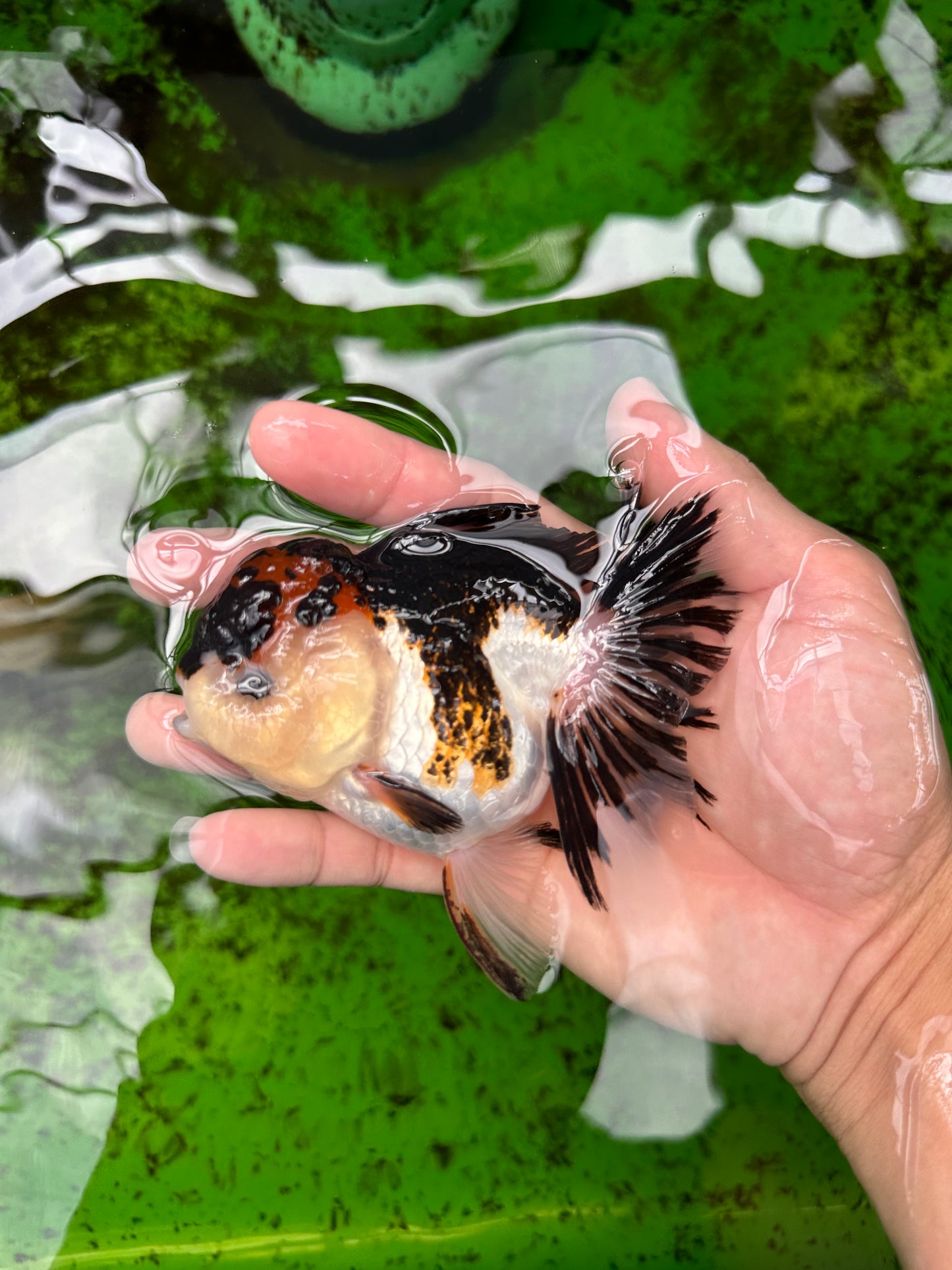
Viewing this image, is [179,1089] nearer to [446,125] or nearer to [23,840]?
[23,840]

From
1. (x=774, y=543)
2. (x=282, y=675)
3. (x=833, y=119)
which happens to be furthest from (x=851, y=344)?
(x=282, y=675)

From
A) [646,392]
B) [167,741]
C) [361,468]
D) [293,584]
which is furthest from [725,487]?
[167,741]

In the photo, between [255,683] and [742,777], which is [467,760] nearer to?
[255,683]

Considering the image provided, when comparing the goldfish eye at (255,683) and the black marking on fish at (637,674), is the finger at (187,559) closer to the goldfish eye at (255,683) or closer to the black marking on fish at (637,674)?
the goldfish eye at (255,683)

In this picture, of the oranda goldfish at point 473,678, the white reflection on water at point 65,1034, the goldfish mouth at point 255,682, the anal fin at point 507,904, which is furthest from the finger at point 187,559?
the anal fin at point 507,904

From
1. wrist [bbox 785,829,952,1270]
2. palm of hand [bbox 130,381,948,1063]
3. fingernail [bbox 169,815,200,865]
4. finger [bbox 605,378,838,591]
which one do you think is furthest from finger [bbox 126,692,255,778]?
wrist [bbox 785,829,952,1270]

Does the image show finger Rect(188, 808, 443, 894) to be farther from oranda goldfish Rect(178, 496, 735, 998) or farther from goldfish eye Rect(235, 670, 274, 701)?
goldfish eye Rect(235, 670, 274, 701)
